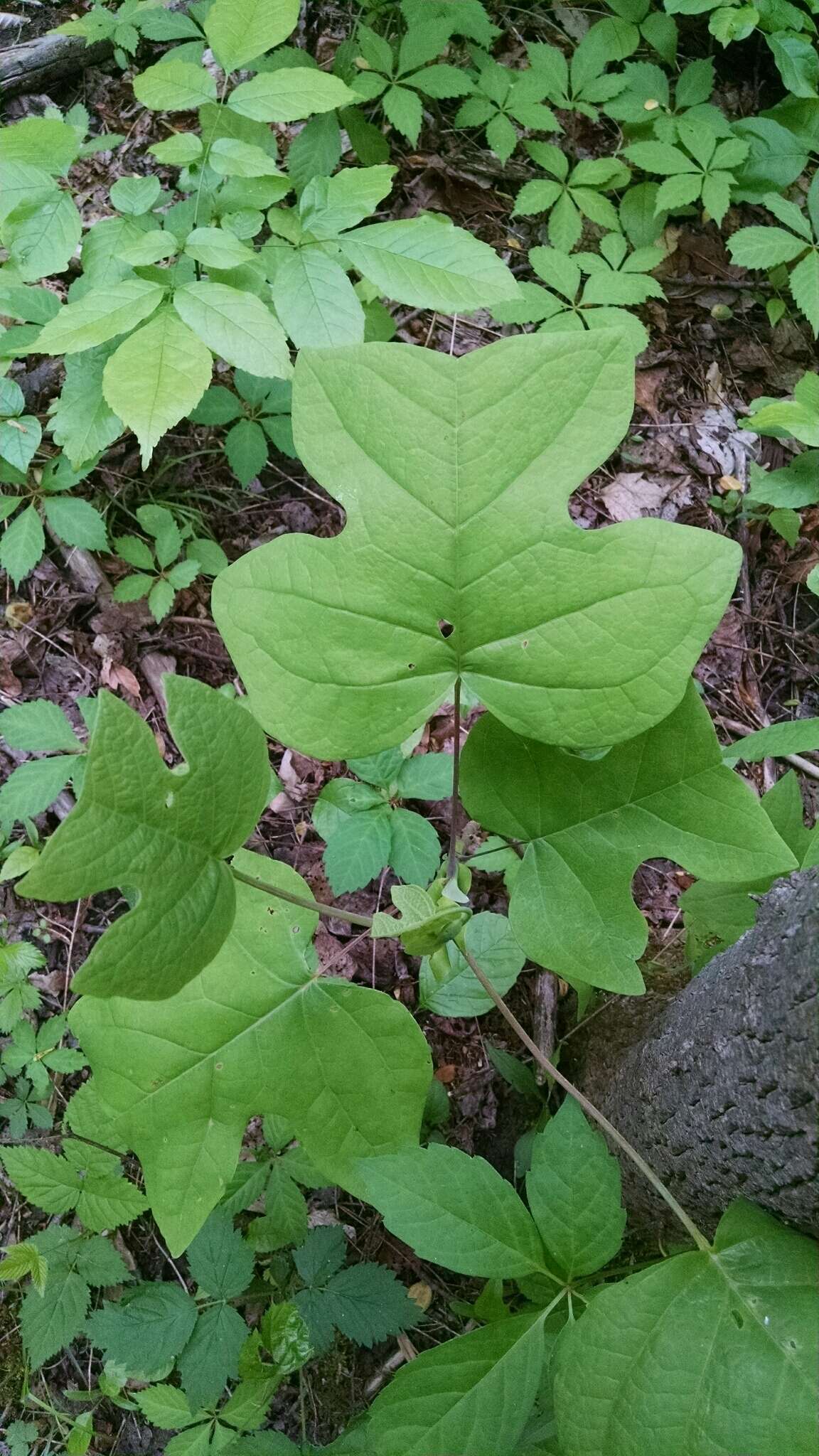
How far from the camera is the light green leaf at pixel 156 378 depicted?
1607 millimetres

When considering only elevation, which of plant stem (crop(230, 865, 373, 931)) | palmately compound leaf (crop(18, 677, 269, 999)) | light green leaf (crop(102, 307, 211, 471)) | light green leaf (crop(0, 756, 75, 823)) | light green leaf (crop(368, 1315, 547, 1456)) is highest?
light green leaf (crop(102, 307, 211, 471))

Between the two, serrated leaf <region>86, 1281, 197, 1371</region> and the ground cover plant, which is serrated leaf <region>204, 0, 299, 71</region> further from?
serrated leaf <region>86, 1281, 197, 1371</region>

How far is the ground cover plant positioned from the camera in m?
1.07

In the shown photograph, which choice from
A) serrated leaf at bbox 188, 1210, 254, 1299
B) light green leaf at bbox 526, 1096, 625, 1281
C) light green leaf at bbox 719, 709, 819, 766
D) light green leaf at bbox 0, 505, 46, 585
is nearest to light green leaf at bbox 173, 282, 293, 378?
light green leaf at bbox 0, 505, 46, 585

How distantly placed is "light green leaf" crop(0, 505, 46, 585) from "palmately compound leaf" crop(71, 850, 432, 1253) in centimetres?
140

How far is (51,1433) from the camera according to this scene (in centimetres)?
201

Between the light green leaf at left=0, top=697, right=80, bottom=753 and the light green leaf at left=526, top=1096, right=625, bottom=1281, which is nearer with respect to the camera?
the light green leaf at left=526, top=1096, right=625, bottom=1281

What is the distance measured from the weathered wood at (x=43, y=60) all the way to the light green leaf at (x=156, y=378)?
1930 mm

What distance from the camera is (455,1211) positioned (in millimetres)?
1251

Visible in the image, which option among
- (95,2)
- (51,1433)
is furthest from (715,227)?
(51,1433)

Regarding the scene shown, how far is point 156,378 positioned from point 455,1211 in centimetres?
153

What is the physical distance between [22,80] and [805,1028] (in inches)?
141

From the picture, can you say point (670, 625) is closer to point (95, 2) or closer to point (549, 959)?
point (549, 959)

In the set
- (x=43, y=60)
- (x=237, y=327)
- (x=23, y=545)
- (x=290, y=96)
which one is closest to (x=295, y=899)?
(x=237, y=327)
